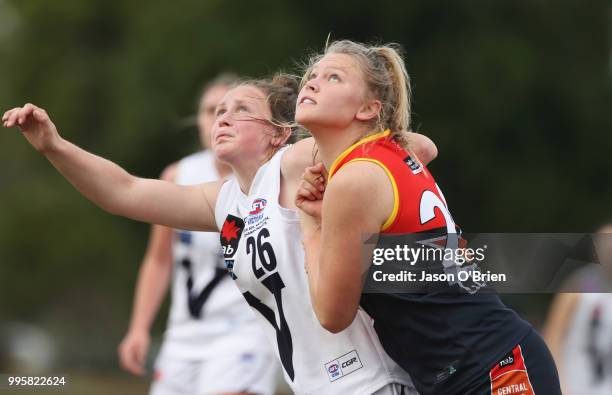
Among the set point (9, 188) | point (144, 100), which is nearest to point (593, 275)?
point (144, 100)

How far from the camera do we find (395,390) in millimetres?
3775

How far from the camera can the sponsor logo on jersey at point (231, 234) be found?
3.98 m

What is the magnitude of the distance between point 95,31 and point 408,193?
14.2 meters

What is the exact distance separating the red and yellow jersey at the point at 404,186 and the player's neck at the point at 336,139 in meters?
0.05

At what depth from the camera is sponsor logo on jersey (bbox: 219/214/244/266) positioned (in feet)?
13.1

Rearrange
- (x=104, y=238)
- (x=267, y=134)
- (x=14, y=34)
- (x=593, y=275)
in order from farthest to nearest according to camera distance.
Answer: (x=14, y=34) < (x=104, y=238) < (x=593, y=275) < (x=267, y=134)

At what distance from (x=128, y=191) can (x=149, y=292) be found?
2.37 metres

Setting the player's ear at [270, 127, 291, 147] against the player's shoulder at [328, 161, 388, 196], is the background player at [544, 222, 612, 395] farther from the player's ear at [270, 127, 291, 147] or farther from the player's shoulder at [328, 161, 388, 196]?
the player's shoulder at [328, 161, 388, 196]

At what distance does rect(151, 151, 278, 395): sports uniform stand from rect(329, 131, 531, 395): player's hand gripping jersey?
2298 millimetres

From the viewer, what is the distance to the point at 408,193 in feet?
11.5

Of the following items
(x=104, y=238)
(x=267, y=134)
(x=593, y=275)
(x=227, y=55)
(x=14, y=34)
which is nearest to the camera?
(x=267, y=134)

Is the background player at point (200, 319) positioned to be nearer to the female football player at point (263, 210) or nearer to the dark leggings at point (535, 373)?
the female football player at point (263, 210)

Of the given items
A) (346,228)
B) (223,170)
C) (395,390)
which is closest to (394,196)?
(346,228)

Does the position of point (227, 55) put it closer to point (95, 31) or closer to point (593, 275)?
point (95, 31)
